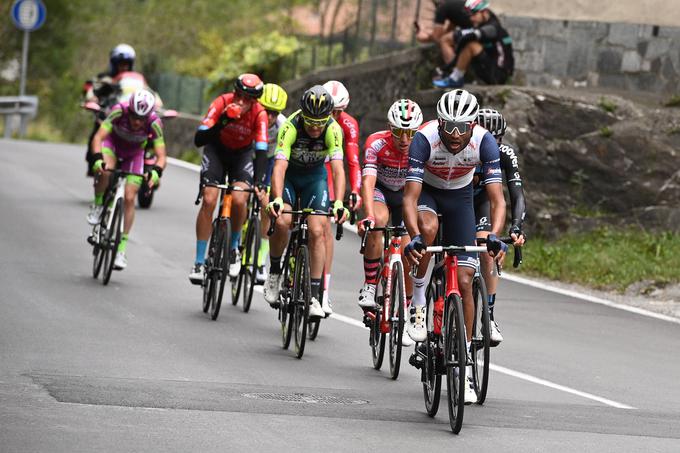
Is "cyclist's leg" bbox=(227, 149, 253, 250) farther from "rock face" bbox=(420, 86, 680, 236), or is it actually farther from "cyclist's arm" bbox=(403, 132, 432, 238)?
"rock face" bbox=(420, 86, 680, 236)

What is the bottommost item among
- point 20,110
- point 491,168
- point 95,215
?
point 20,110

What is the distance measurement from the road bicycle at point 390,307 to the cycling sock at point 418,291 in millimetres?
83

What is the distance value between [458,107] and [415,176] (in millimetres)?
591

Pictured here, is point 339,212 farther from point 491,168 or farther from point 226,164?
point 226,164

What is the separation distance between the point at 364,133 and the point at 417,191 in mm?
15026

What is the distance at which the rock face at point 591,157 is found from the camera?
65.2 feet

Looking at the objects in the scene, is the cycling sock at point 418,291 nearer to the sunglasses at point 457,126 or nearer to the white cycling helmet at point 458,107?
the sunglasses at point 457,126

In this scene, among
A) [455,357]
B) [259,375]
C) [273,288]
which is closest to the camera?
[455,357]

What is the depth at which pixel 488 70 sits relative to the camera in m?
21.1

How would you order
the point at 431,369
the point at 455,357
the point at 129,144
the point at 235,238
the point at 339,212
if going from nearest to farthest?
the point at 455,357
the point at 431,369
the point at 339,212
the point at 235,238
the point at 129,144

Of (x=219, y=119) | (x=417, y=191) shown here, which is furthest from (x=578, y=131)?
(x=417, y=191)

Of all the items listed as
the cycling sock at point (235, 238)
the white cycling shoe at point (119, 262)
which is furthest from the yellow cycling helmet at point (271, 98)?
the white cycling shoe at point (119, 262)

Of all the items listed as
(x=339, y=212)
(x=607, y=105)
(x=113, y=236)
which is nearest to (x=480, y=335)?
(x=339, y=212)

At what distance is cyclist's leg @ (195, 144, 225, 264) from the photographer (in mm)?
13872
